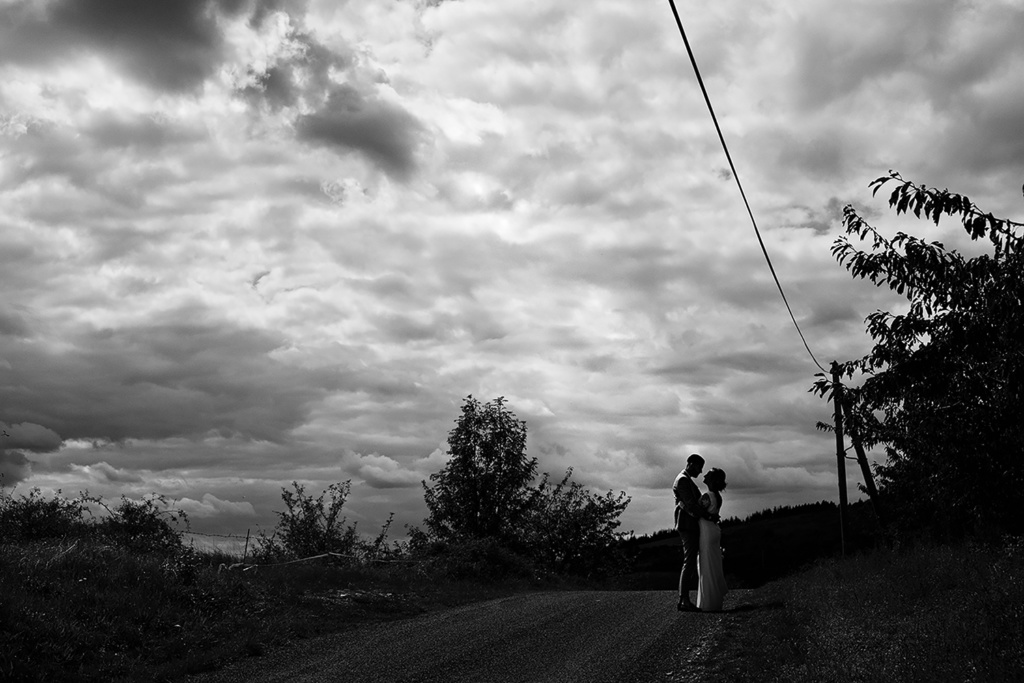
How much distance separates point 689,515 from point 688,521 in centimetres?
12

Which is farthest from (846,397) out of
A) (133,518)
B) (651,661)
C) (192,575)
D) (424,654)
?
(133,518)

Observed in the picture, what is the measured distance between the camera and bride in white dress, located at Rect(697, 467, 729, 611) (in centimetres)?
1223

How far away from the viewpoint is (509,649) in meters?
9.07

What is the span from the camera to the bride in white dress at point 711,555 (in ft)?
40.1

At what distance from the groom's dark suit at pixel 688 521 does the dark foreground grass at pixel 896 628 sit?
0.90 meters

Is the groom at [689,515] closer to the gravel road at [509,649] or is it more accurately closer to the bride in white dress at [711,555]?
the bride in white dress at [711,555]

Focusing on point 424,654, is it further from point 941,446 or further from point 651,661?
point 941,446

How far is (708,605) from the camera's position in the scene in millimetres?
12172

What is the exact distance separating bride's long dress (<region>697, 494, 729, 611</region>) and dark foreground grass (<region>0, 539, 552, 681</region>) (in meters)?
4.21

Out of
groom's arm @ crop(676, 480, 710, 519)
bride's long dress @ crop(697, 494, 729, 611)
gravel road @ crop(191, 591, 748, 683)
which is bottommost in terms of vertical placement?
gravel road @ crop(191, 591, 748, 683)

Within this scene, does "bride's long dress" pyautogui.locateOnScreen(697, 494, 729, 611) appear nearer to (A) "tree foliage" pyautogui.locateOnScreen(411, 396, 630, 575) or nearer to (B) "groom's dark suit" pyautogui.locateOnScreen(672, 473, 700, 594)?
(B) "groom's dark suit" pyautogui.locateOnScreen(672, 473, 700, 594)

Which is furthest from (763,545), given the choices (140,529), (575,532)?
(140,529)

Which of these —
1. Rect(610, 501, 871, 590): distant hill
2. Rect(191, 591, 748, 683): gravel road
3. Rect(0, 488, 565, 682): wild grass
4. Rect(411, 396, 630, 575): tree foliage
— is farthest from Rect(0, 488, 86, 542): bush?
Rect(610, 501, 871, 590): distant hill

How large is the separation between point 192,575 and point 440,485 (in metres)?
22.8
